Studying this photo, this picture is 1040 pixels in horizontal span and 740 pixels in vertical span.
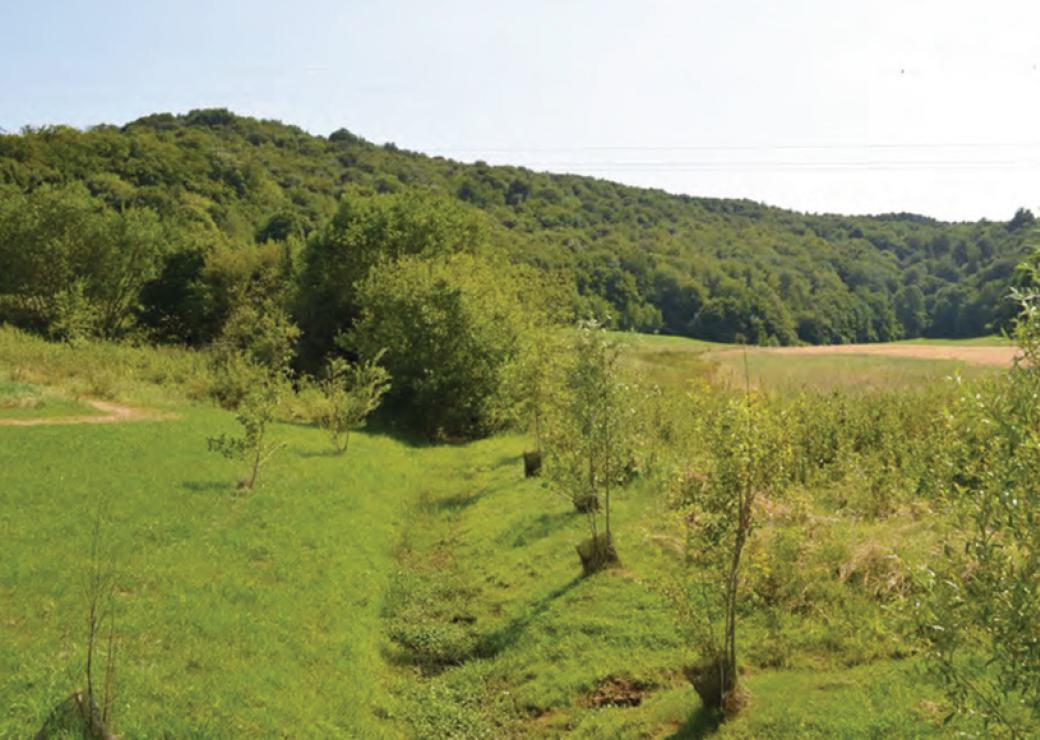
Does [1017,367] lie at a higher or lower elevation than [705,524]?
higher

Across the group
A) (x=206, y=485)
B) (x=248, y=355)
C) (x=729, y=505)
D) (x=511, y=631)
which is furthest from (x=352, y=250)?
(x=729, y=505)

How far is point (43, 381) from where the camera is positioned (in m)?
38.7

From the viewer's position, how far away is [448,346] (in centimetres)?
4353

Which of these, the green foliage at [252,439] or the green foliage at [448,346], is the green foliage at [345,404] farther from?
the green foliage at [448,346]

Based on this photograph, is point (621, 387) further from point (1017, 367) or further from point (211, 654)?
point (1017, 367)

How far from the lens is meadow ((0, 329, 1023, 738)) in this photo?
1126 cm

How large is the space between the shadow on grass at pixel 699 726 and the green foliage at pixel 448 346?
3020 cm

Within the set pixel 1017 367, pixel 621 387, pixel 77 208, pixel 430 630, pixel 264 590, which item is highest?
pixel 77 208

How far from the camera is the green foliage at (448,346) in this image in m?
43.0

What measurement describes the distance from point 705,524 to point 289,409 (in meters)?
35.9

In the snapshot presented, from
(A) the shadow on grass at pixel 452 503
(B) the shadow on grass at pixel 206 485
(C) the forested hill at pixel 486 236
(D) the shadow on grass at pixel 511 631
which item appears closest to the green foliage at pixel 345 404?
(A) the shadow on grass at pixel 452 503

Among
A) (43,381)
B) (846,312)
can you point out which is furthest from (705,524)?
(846,312)

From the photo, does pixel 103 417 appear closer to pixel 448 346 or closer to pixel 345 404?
pixel 345 404

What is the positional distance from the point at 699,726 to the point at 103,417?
3042 cm
